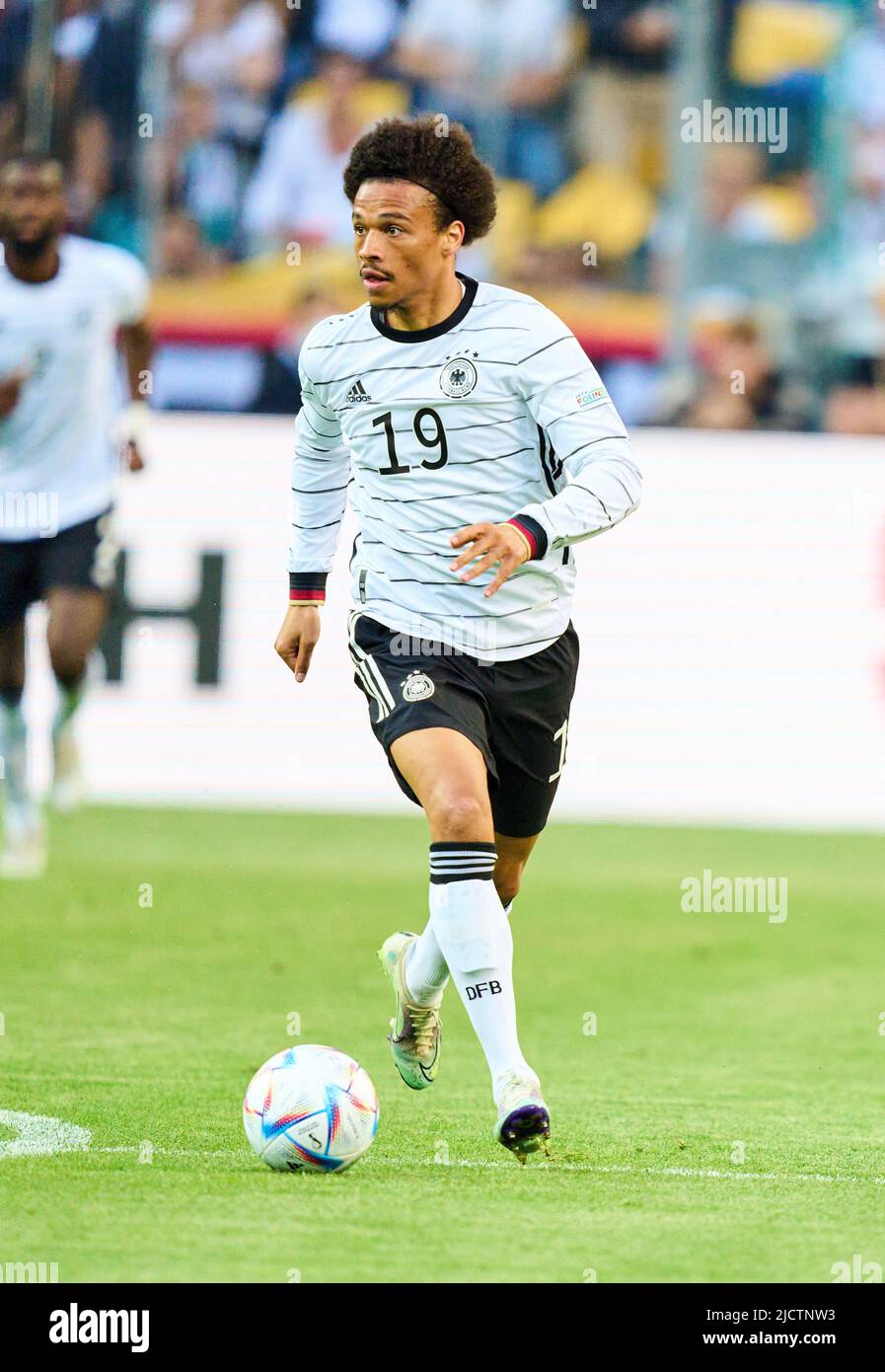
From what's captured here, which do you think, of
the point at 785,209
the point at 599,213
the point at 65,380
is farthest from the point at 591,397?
the point at 599,213

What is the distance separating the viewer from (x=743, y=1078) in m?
6.28

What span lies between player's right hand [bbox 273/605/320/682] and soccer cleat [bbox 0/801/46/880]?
4641 mm

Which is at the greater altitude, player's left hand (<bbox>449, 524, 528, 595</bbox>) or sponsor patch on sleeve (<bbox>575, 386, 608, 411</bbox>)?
sponsor patch on sleeve (<bbox>575, 386, 608, 411</bbox>)

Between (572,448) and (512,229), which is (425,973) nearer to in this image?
(572,448)

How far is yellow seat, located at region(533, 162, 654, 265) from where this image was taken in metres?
14.6

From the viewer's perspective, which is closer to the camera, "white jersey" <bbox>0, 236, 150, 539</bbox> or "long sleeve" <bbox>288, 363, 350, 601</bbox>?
"long sleeve" <bbox>288, 363, 350, 601</bbox>

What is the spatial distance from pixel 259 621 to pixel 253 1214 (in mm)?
8741

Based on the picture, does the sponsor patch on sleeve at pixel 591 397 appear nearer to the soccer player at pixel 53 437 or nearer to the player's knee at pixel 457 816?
the player's knee at pixel 457 816

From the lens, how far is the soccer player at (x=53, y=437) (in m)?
10.3

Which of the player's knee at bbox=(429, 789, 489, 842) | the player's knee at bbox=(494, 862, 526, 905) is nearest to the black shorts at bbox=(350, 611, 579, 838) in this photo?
the player's knee at bbox=(494, 862, 526, 905)

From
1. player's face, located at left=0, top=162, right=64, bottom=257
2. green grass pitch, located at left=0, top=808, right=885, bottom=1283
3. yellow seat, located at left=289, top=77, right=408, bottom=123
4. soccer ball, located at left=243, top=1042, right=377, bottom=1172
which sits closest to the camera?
green grass pitch, located at left=0, top=808, right=885, bottom=1283

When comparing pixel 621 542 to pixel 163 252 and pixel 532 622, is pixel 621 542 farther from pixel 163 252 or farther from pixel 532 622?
pixel 532 622

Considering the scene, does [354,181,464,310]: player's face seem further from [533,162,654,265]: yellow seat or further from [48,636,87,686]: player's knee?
[533,162,654,265]: yellow seat

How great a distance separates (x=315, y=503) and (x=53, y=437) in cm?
536
